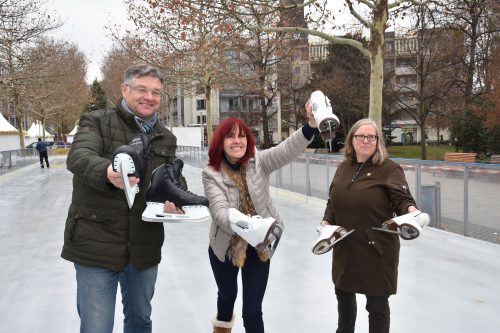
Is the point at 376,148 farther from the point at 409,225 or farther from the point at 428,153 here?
the point at 428,153

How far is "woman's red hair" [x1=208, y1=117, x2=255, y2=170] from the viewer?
8.83ft

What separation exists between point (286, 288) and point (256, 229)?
7.29 feet

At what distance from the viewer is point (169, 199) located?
2076 millimetres

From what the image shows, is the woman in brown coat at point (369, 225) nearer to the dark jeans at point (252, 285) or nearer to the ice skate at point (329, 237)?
the ice skate at point (329, 237)

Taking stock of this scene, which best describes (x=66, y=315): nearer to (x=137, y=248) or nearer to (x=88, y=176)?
(x=137, y=248)

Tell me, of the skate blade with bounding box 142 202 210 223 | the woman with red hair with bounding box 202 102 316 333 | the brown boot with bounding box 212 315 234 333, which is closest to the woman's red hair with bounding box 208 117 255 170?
the woman with red hair with bounding box 202 102 316 333

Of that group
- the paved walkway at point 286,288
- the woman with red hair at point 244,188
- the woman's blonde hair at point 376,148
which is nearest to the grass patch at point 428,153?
the paved walkway at point 286,288

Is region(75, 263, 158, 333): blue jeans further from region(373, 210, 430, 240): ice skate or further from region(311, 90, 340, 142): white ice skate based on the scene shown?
region(373, 210, 430, 240): ice skate

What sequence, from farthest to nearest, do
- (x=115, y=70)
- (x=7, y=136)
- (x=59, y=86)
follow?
(x=115, y=70)
(x=59, y=86)
(x=7, y=136)

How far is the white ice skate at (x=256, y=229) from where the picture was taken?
2328 millimetres

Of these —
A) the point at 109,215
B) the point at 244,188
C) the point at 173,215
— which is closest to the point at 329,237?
the point at 244,188

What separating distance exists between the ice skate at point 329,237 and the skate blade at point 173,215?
35.0 inches

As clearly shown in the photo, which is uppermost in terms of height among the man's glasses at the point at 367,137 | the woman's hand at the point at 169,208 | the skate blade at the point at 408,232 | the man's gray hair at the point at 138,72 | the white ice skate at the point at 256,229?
the man's gray hair at the point at 138,72

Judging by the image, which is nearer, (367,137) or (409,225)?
(409,225)
